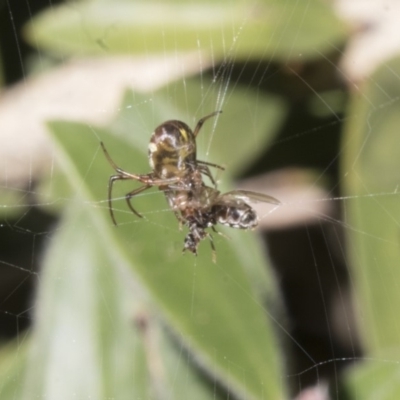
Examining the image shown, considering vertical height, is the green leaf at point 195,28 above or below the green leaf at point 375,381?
above

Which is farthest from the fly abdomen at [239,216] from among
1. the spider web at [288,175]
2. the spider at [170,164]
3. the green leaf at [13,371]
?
the green leaf at [13,371]

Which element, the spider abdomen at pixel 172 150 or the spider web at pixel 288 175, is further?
the spider web at pixel 288 175

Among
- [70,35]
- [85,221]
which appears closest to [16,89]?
[70,35]

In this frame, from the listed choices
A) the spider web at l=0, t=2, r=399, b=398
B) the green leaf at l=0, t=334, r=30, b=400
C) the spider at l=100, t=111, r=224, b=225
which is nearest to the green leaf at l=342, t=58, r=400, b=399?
the spider web at l=0, t=2, r=399, b=398

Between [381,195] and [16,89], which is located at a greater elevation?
[16,89]

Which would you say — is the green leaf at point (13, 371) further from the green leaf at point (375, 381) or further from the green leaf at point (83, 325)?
the green leaf at point (375, 381)

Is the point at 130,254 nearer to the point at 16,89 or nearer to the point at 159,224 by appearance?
the point at 159,224
